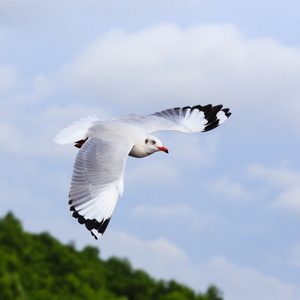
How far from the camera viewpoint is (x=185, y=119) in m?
11.8

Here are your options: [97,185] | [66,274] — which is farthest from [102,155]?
[66,274]

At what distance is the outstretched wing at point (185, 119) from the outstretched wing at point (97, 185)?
4.87ft

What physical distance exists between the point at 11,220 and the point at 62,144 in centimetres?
3533

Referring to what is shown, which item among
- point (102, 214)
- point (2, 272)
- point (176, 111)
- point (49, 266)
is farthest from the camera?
point (49, 266)

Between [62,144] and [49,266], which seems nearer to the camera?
[62,144]

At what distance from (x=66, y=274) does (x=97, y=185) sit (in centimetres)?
3441

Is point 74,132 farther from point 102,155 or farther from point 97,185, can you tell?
point 97,185

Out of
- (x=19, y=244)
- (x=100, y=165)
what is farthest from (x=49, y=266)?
(x=100, y=165)

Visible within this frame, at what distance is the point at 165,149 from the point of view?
9398 millimetres

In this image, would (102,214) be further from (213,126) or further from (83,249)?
(83,249)

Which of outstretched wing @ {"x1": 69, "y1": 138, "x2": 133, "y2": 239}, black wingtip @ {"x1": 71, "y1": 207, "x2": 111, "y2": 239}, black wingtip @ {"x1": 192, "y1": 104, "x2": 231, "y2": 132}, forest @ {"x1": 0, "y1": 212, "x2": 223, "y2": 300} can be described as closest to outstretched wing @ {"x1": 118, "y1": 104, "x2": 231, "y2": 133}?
black wingtip @ {"x1": 192, "y1": 104, "x2": 231, "y2": 132}

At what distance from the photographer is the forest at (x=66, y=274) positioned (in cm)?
3922

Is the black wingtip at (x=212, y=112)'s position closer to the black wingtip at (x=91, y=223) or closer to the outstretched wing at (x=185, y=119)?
the outstretched wing at (x=185, y=119)

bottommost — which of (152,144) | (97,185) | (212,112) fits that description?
(97,185)
